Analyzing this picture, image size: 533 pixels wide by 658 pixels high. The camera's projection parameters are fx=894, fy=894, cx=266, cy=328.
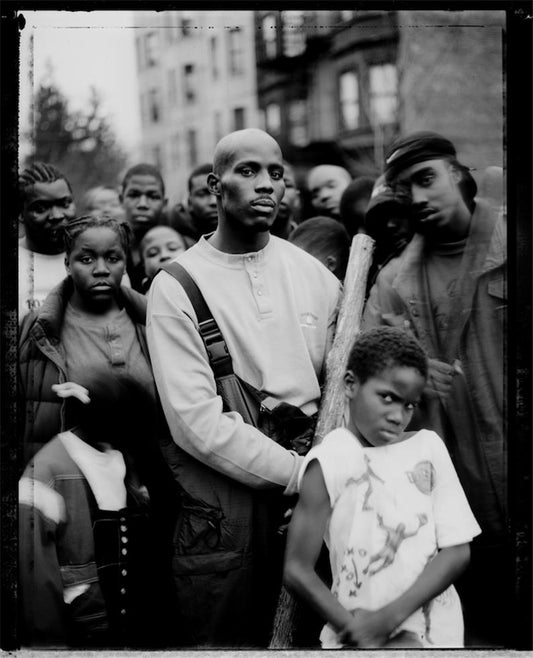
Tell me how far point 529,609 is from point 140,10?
2586mm

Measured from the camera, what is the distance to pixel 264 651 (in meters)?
3.16

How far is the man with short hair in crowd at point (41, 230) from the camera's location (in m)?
3.27

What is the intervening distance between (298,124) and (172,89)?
519 millimetres

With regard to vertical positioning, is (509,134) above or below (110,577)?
above

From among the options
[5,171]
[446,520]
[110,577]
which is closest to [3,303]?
[5,171]

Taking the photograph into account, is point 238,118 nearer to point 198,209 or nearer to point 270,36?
point 270,36

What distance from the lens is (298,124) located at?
11.7 feet

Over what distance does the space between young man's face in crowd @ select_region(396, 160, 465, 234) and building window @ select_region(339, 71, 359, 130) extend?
38 cm

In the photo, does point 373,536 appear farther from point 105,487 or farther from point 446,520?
point 105,487

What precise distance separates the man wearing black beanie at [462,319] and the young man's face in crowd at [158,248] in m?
0.82

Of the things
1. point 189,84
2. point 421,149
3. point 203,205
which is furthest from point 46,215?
point 421,149

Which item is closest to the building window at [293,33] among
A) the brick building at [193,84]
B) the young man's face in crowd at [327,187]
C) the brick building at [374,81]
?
the brick building at [374,81]

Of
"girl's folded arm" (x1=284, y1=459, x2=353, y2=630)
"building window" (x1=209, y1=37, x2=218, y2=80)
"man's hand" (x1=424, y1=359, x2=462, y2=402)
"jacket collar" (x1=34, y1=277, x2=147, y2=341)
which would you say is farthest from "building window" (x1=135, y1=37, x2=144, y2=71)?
"girl's folded arm" (x1=284, y1=459, x2=353, y2=630)

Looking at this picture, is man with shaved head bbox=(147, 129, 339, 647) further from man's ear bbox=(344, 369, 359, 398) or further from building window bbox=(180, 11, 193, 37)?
building window bbox=(180, 11, 193, 37)
